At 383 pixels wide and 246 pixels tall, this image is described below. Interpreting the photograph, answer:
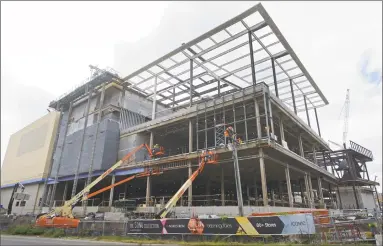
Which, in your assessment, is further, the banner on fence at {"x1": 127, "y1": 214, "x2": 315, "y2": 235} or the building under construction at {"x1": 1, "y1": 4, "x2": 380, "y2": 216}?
the building under construction at {"x1": 1, "y1": 4, "x2": 380, "y2": 216}

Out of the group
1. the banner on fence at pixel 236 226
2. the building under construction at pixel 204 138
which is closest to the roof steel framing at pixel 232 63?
the building under construction at pixel 204 138

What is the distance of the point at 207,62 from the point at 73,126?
2680 cm

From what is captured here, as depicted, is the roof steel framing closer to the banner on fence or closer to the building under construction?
the building under construction

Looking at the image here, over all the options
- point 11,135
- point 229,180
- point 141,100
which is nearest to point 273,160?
point 229,180

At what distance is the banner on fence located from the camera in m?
13.1

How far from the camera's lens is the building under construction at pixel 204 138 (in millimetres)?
27297

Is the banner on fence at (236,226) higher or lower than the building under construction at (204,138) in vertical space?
lower

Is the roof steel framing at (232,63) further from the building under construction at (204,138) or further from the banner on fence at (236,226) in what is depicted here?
the banner on fence at (236,226)

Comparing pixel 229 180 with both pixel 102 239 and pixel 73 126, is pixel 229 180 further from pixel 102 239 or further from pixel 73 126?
pixel 73 126

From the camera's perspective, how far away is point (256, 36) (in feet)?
102

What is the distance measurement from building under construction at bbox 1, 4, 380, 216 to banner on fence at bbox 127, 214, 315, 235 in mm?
6698

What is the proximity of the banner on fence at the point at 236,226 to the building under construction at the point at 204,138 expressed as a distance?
670cm

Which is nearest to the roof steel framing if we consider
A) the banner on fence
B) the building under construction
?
the building under construction

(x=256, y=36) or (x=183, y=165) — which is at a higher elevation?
(x=256, y=36)
